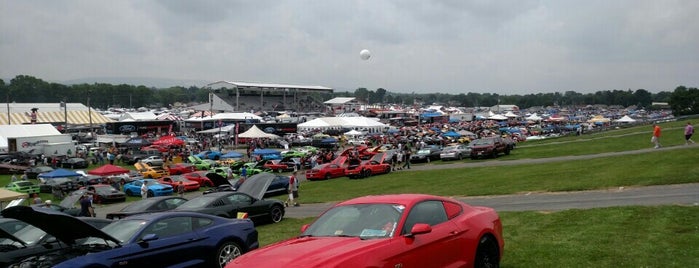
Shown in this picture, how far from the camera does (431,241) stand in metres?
6.57

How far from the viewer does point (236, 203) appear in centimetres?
1677

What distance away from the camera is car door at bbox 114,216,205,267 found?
8406 mm


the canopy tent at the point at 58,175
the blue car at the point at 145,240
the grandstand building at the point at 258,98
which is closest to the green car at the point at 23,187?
the canopy tent at the point at 58,175

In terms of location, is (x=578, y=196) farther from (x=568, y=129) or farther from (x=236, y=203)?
(x=568, y=129)

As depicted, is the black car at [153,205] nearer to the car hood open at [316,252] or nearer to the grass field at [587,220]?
the grass field at [587,220]

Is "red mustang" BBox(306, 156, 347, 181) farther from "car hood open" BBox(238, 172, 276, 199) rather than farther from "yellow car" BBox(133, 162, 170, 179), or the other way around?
"yellow car" BBox(133, 162, 170, 179)

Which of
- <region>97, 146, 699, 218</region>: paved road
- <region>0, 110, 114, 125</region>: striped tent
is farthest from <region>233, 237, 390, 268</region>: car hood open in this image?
<region>0, 110, 114, 125</region>: striped tent

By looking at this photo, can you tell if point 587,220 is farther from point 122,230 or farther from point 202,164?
point 202,164

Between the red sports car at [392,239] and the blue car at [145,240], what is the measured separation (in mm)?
3060

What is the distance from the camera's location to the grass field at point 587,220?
28.7 ft

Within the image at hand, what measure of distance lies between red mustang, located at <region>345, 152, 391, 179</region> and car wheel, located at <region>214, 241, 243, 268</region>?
24.9 meters

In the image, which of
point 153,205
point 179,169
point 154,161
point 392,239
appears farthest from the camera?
point 154,161

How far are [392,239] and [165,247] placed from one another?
4385 millimetres

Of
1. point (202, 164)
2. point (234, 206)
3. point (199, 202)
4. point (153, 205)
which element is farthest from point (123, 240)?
point (202, 164)
